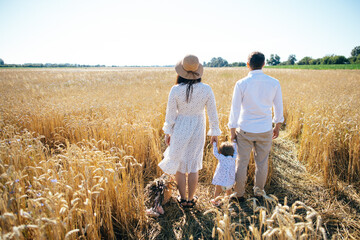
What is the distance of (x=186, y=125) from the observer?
1963 millimetres

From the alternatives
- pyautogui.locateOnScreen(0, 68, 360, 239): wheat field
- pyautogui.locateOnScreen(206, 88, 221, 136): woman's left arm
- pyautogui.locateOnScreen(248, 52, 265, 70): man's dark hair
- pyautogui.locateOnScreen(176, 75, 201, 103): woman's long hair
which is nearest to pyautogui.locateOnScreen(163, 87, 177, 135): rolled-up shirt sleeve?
pyautogui.locateOnScreen(176, 75, 201, 103): woman's long hair

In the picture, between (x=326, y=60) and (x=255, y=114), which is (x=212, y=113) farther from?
(x=326, y=60)

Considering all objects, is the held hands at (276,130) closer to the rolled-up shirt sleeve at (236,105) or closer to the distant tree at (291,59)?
the rolled-up shirt sleeve at (236,105)

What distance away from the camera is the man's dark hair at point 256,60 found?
6.42ft

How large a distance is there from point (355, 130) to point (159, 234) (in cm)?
309

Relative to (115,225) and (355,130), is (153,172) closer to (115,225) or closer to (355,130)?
(115,225)

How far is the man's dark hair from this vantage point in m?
1.96

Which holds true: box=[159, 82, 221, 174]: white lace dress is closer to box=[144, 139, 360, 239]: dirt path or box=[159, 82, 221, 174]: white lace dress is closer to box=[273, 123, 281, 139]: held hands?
box=[144, 139, 360, 239]: dirt path

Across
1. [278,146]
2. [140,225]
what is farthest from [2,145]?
[278,146]

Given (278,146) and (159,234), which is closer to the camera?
(159,234)

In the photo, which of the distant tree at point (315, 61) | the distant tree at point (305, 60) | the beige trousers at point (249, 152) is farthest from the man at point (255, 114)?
the distant tree at point (305, 60)

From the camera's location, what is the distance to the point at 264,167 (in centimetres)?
217

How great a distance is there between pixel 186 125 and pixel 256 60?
39.7 inches

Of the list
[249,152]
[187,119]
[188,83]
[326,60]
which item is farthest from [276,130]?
[326,60]
